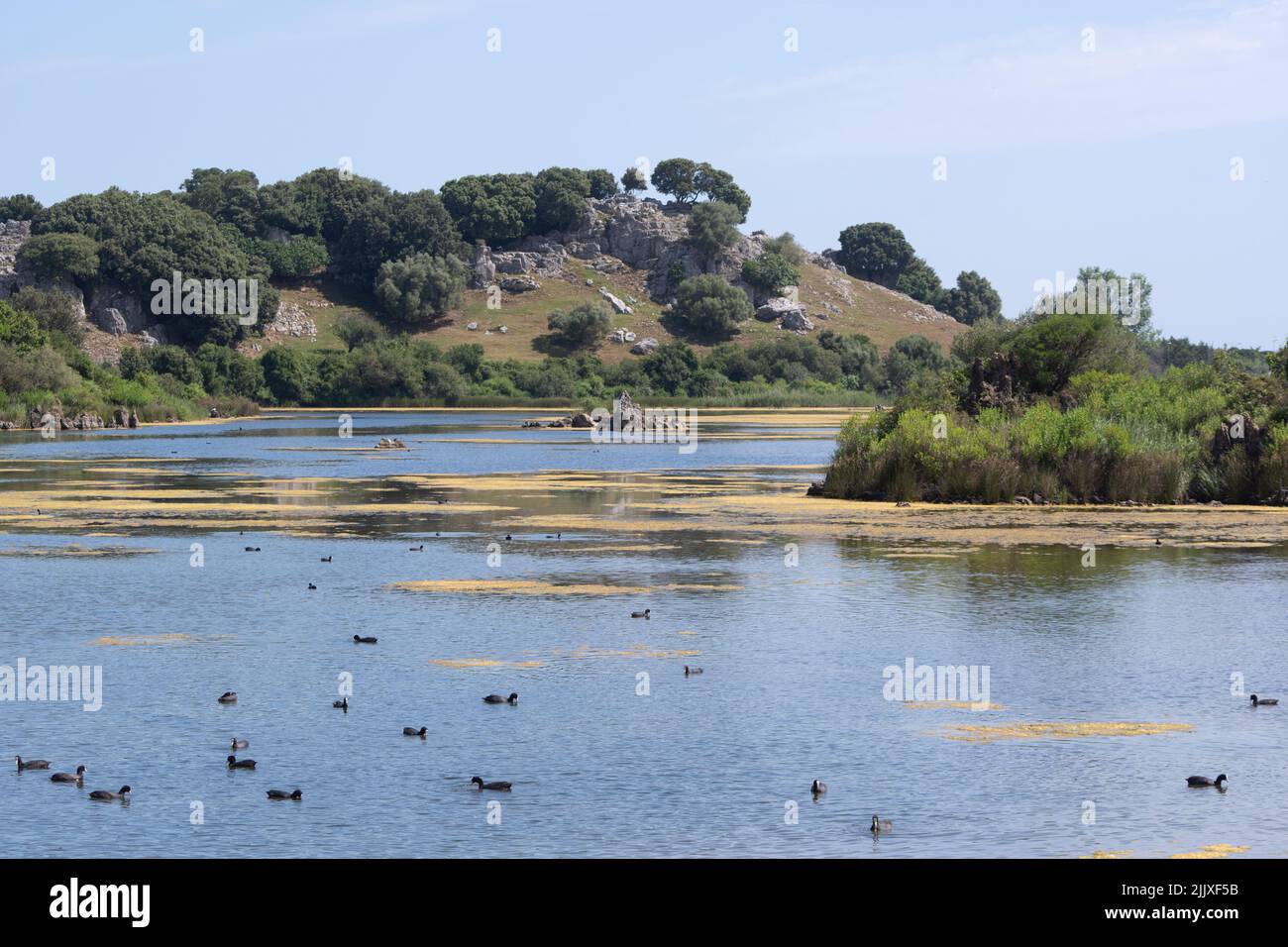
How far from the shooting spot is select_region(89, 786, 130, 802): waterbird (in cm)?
1814

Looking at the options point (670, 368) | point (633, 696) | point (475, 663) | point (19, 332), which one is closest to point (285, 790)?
point (633, 696)

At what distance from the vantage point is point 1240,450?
2030 inches

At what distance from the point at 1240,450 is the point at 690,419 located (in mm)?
96100

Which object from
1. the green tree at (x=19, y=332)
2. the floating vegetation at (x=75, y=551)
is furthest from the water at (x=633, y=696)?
the green tree at (x=19, y=332)

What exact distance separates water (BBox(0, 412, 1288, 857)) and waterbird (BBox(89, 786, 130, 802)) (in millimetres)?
156

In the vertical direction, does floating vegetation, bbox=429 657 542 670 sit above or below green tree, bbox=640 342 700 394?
below

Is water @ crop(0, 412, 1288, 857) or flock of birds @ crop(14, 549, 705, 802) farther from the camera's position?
flock of birds @ crop(14, 549, 705, 802)

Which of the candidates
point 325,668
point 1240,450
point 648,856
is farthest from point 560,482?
point 648,856

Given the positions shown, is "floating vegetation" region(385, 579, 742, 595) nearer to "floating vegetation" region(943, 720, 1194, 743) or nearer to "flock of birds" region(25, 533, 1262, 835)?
"flock of birds" region(25, 533, 1262, 835)

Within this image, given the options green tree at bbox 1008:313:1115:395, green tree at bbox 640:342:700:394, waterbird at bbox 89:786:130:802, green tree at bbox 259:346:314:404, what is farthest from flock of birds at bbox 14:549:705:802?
green tree at bbox 640:342:700:394

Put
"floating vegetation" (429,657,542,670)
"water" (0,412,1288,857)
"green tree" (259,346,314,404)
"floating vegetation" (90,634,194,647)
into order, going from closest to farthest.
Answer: "water" (0,412,1288,857) < "floating vegetation" (429,657,542,670) < "floating vegetation" (90,634,194,647) < "green tree" (259,346,314,404)

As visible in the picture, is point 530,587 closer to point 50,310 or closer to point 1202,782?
point 1202,782
